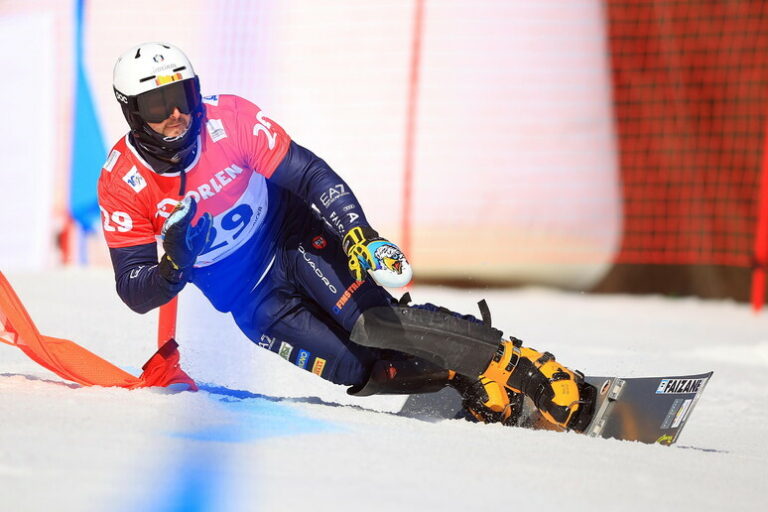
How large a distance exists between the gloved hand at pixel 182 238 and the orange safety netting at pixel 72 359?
56 cm

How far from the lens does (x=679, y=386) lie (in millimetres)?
4301

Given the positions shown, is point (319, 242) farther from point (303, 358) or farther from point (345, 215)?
point (303, 358)

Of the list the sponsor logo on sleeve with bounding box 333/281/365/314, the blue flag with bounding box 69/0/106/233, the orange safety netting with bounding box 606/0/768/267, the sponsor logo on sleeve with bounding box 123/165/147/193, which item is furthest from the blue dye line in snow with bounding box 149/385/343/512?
the orange safety netting with bounding box 606/0/768/267

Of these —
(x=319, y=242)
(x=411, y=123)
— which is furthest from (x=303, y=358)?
(x=411, y=123)

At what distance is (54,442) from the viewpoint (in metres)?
3.15

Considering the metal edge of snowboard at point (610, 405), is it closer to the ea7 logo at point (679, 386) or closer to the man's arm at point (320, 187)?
the ea7 logo at point (679, 386)

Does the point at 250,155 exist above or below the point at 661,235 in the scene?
above

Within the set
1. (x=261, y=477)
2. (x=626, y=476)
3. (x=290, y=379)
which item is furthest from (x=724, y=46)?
(x=261, y=477)

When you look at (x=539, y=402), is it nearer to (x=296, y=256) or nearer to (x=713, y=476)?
(x=713, y=476)

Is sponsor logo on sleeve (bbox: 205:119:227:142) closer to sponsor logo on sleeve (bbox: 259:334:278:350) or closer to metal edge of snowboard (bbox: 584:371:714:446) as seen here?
sponsor logo on sleeve (bbox: 259:334:278:350)

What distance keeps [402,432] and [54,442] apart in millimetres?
1120

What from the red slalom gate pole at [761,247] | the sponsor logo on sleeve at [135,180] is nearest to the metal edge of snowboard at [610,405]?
the sponsor logo on sleeve at [135,180]

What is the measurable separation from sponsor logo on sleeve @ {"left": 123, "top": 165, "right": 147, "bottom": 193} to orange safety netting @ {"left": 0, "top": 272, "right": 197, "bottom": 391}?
0.68 meters

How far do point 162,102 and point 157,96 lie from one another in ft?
0.09
